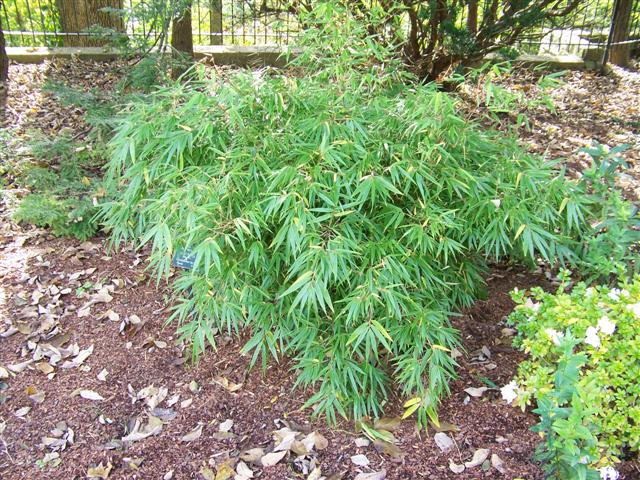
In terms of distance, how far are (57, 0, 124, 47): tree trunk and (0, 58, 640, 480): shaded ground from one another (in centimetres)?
325

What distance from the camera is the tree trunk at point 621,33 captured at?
623 centimetres

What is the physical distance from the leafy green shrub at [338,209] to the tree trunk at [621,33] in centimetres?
464

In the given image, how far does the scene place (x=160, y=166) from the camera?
244 centimetres

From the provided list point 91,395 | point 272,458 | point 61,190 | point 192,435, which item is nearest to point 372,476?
point 272,458

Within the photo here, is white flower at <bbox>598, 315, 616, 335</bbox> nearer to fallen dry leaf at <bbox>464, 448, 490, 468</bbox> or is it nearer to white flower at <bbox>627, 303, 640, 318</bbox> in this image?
white flower at <bbox>627, 303, 640, 318</bbox>

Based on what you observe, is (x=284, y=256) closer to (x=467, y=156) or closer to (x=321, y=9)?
(x=467, y=156)

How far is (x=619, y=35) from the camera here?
20.4 feet

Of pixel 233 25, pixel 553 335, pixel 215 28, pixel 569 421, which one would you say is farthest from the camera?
pixel 215 28

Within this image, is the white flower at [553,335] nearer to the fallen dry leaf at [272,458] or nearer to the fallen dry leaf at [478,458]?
the fallen dry leaf at [478,458]

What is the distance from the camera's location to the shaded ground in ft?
7.52

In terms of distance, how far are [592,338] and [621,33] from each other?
5403 millimetres

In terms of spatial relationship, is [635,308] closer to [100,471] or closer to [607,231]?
[607,231]

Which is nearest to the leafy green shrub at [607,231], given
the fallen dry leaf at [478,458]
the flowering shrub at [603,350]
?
the flowering shrub at [603,350]

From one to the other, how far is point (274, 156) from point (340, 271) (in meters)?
0.54
